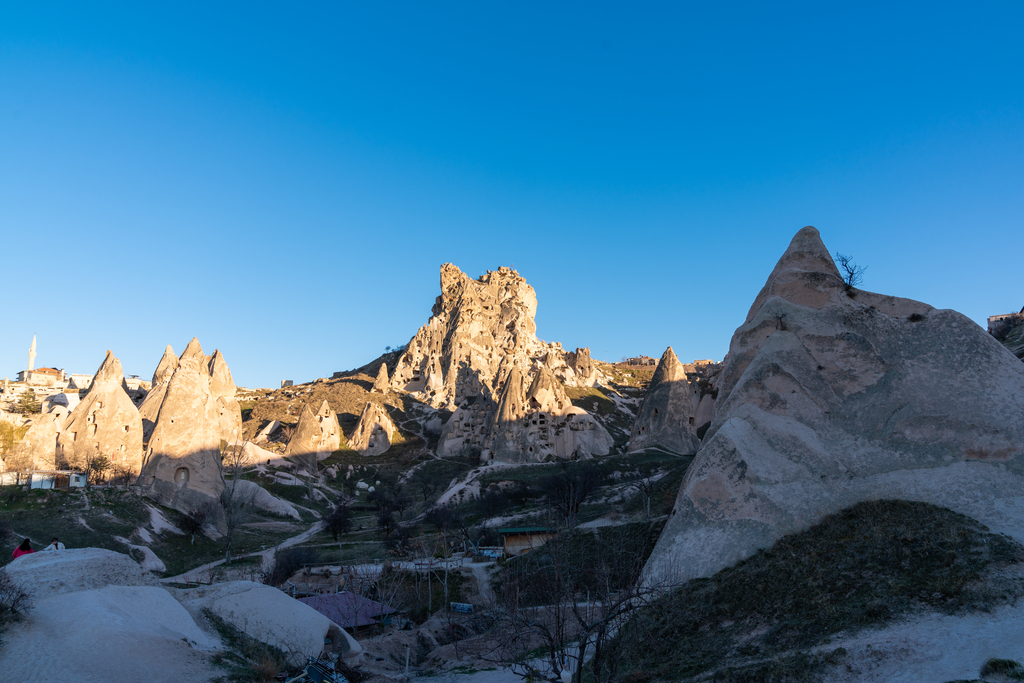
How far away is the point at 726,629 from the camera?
1321 centimetres

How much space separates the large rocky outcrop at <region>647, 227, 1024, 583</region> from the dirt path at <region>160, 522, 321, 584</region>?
1898 cm

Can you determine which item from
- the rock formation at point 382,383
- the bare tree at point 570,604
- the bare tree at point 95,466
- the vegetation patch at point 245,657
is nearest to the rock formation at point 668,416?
the bare tree at point 570,604

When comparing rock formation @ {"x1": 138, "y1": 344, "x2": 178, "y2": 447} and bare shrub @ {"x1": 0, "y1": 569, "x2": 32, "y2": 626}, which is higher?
rock formation @ {"x1": 138, "y1": 344, "x2": 178, "y2": 447}

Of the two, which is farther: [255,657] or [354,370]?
[354,370]

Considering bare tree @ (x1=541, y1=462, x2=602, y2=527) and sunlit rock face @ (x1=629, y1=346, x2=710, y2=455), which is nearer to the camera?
bare tree @ (x1=541, y1=462, x2=602, y2=527)

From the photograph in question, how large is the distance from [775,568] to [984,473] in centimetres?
558

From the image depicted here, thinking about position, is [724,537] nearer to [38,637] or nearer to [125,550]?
[38,637]

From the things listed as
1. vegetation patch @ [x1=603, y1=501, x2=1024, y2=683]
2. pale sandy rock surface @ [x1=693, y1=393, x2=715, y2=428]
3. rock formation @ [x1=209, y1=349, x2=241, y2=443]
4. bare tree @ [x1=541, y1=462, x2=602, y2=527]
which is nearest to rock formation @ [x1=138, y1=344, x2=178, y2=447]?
rock formation @ [x1=209, y1=349, x2=241, y2=443]

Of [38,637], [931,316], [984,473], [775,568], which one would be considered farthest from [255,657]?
[931,316]

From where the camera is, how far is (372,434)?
66500 mm

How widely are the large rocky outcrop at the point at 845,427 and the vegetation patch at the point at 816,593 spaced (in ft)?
1.92

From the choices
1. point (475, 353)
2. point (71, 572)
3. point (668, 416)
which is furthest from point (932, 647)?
point (475, 353)

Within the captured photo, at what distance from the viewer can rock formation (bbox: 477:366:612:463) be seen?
54.6m

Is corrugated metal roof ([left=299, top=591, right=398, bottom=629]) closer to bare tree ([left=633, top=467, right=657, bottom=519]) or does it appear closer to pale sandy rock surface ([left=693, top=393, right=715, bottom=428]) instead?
bare tree ([left=633, top=467, right=657, bottom=519])
